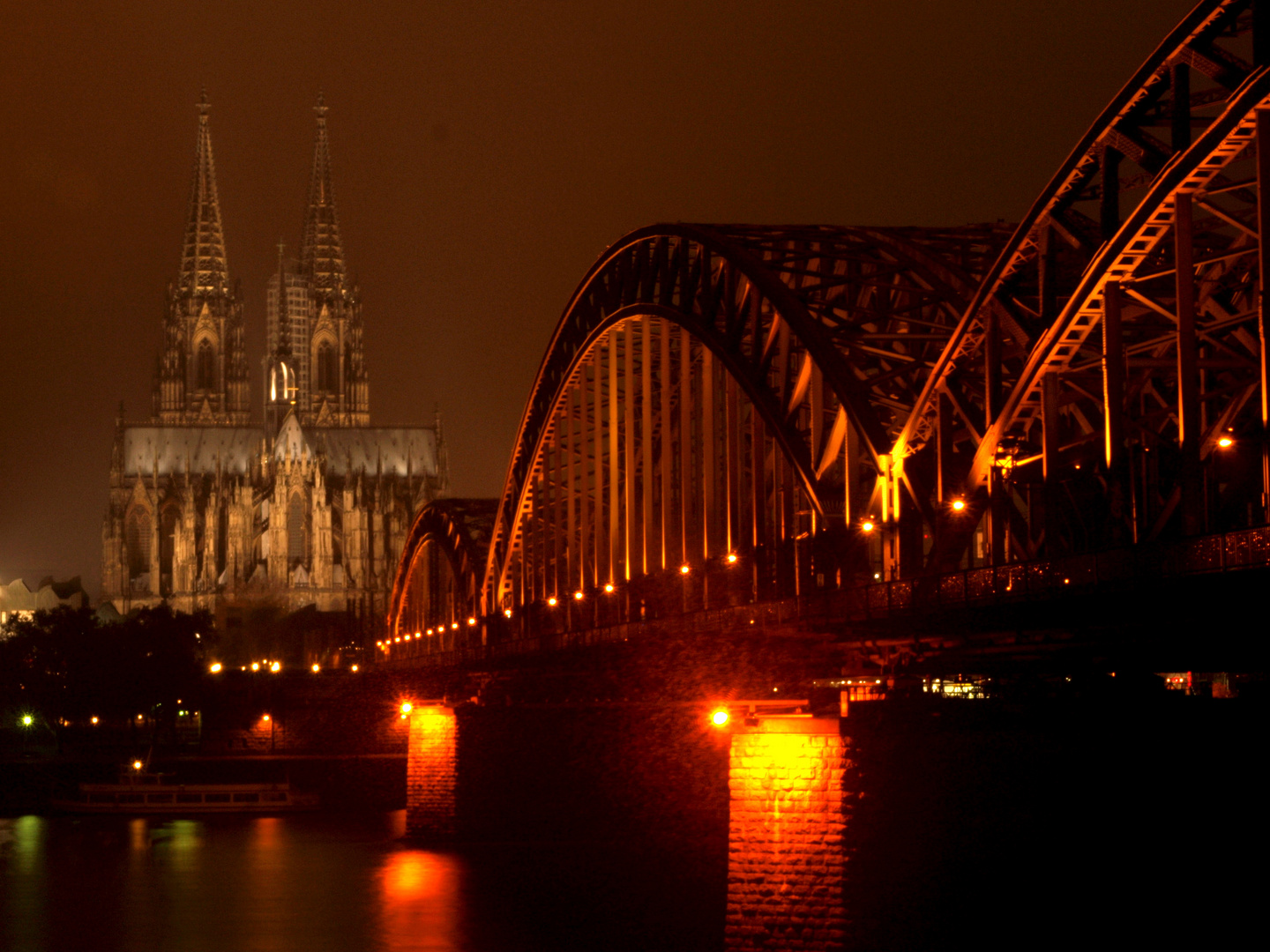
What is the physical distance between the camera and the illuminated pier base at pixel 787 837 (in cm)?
3584

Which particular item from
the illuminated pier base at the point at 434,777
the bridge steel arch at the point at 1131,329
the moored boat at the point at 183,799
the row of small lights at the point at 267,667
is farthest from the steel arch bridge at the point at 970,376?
the row of small lights at the point at 267,667

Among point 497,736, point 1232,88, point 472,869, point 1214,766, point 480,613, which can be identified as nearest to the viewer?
point 1232,88

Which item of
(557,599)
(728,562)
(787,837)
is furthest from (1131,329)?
(557,599)

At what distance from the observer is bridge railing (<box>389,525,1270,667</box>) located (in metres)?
26.3

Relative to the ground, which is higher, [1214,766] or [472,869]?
[1214,766]

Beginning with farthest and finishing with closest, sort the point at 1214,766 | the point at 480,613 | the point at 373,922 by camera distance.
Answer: the point at 480,613 → the point at 373,922 → the point at 1214,766

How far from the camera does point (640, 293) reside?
6050 centimetres

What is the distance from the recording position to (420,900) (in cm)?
6056

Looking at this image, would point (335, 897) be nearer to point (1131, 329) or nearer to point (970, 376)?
point (970, 376)

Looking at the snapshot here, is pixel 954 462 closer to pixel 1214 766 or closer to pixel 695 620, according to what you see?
pixel 695 620

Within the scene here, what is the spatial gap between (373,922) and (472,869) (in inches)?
429

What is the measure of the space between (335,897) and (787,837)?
95.5 ft

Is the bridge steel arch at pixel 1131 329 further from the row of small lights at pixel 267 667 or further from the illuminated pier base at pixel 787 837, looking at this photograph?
the row of small lights at pixel 267 667

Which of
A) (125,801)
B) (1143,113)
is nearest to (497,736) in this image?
(125,801)
